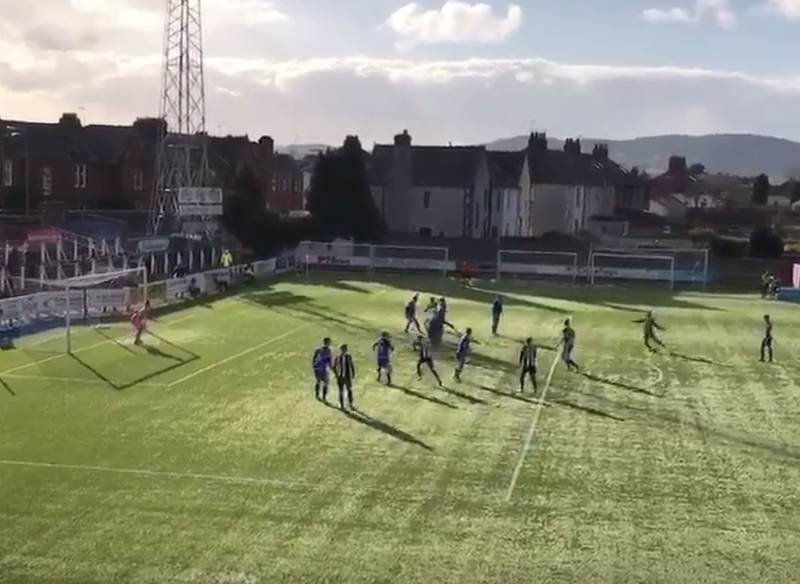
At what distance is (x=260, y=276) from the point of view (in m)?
64.9

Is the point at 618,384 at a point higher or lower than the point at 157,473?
higher

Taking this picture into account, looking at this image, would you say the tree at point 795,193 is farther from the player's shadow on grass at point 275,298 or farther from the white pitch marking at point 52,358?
the white pitch marking at point 52,358

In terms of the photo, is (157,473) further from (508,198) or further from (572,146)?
(572,146)

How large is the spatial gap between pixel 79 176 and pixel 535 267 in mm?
33267

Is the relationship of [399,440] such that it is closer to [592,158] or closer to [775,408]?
[775,408]

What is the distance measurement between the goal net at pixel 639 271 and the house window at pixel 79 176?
3644 cm

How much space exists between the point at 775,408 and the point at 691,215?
95.1 m

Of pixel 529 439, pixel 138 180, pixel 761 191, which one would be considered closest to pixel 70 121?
pixel 138 180

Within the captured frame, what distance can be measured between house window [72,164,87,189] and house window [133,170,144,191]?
4.48 metres

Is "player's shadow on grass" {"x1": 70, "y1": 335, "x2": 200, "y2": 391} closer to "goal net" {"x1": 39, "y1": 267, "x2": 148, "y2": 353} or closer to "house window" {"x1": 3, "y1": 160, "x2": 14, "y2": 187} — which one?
"goal net" {"x1": 39, "y1": 267, "x2": 148, "y2": 353}

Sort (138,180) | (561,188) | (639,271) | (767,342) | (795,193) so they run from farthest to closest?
(795,193), (561,188), (138,180), (639,271), (767,342)

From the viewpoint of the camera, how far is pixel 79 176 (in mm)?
76062

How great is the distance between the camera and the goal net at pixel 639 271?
219 ft

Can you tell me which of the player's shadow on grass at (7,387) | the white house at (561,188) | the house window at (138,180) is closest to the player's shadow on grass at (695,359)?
the player's shadow on grass at (7,387)
